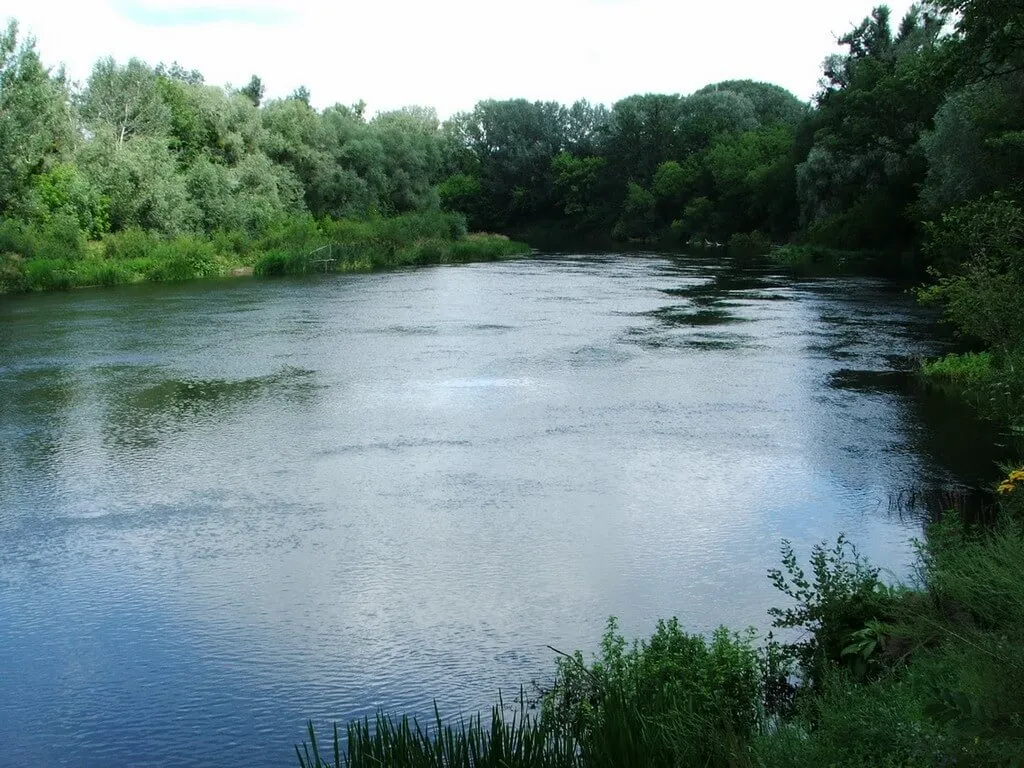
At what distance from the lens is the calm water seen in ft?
21.5

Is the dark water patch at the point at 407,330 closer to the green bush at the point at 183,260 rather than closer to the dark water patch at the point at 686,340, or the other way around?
the dark water patch at the point at 686,340

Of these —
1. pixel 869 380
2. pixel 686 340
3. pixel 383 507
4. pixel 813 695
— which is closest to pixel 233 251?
pixel 686 340

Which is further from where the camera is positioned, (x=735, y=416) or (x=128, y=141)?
(x=128, y=141)

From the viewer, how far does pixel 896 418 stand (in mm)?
13836

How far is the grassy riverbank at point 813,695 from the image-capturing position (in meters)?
4.04

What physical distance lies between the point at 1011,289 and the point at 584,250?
5219 cm

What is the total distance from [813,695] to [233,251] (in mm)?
39945

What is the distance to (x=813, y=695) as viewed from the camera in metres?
5.48

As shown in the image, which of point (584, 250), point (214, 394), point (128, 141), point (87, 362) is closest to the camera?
point (214, 394)

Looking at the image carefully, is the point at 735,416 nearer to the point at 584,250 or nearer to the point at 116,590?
the point at 116,590

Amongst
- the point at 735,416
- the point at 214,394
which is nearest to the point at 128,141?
the point at 214,394

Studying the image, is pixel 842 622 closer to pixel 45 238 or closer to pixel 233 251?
pixel 45 238

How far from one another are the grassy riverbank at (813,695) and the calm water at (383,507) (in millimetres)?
810

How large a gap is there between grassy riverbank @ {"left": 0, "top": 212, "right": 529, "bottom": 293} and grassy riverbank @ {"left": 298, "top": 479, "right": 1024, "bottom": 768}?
104 feet
